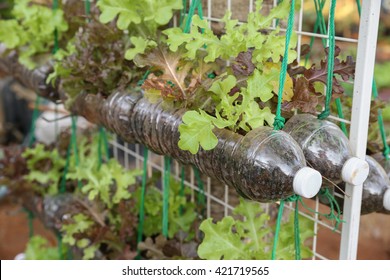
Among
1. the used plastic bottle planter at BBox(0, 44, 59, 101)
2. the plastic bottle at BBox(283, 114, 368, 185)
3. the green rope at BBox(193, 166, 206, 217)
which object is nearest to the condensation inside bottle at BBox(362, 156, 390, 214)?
the plastic bottle at BBox(283, 114, 368, 185)

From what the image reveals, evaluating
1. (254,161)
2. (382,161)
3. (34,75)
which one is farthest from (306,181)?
(34,75)

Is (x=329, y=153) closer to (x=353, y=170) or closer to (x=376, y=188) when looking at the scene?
(x=353, y=170)

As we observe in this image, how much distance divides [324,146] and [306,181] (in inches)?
4.5

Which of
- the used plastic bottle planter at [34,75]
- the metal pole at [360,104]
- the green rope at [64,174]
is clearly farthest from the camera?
the green rope at [64,174]

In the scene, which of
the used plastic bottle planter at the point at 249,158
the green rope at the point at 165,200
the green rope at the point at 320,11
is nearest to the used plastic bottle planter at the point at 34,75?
the green rope at the point at 165,200

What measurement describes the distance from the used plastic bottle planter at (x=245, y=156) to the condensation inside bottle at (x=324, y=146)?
62 millimetres

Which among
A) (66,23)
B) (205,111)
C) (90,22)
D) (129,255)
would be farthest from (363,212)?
(66,23)

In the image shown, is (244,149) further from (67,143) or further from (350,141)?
(67,143)

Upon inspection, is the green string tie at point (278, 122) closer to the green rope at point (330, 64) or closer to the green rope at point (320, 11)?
the green rope at point (330, 64)

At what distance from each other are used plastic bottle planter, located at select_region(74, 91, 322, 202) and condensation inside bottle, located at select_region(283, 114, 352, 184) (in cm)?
6

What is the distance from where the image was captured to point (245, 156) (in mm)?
898

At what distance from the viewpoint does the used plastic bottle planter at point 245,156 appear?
0.88 metres

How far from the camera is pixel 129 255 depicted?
1434 mm

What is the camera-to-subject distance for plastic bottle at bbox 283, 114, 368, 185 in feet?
3.14
